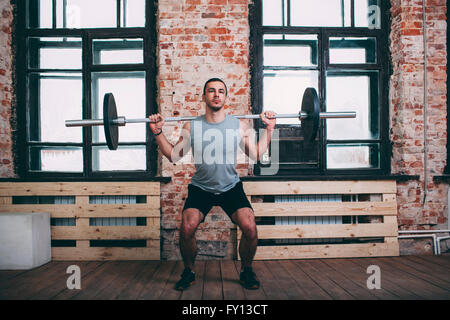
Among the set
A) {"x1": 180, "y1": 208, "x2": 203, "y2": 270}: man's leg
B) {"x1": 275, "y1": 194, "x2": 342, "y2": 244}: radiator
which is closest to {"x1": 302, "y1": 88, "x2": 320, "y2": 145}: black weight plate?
{"x1": 275, "y1": 194, "x2": 342, "y2": 244}: radiator

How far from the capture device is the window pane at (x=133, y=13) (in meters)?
3.20

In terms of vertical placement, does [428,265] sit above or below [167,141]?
below

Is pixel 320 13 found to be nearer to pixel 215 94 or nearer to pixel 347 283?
pixel 215 94

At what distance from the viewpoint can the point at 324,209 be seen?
9.76ft

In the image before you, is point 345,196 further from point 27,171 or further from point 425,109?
point 27,171

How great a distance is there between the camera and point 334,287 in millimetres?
2238

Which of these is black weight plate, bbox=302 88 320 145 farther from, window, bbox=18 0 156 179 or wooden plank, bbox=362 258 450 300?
window, bbox=18 0 156 179

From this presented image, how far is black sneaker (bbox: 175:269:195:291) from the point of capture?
7.26ft

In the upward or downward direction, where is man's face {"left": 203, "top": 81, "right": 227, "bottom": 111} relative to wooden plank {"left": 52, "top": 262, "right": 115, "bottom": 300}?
upward

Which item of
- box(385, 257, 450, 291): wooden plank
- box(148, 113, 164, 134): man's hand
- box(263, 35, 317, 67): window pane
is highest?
box(263, 35, 317, 67): window pane

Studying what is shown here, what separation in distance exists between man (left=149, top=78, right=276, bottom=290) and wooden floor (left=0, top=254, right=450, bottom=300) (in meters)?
0.17

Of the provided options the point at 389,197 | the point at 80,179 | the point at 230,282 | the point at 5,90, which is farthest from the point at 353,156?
the point at 5,90

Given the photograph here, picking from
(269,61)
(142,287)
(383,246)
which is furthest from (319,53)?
(142,287)

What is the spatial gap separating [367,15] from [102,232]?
3.49 meters
